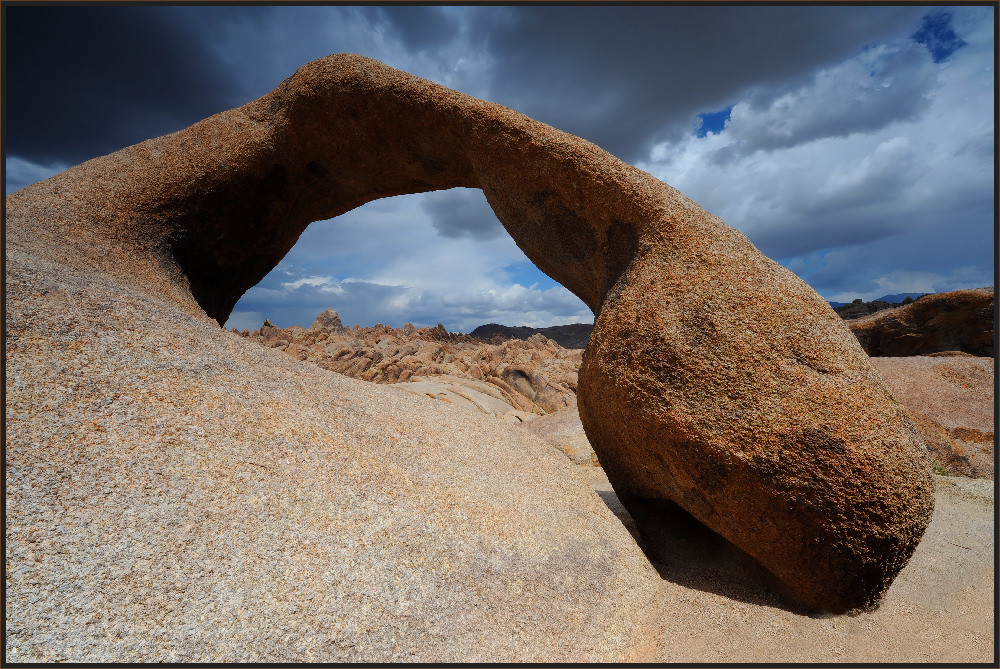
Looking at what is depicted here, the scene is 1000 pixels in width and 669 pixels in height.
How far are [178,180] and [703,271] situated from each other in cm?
455

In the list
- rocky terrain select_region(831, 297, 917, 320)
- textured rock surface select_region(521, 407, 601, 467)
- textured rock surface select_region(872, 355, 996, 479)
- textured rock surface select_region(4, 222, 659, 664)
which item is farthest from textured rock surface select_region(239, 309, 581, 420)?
rocky terrain select_region(831, 297, 917, 320)

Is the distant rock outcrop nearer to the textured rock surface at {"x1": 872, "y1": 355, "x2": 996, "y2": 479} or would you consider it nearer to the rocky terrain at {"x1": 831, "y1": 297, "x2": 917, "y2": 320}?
the rocky terrain at {"x1": 831, "y1": 297, "x2": 917, "y2": 320}

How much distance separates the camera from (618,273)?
3.39 metres

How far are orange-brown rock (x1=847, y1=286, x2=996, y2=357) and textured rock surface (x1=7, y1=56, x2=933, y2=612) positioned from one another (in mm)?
8140

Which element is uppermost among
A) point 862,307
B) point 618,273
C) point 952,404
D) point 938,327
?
point 862,307

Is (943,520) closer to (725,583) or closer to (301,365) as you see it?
(725,583)

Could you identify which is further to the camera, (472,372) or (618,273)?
(472,372)

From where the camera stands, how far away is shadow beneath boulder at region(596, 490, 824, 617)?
8.20 feet

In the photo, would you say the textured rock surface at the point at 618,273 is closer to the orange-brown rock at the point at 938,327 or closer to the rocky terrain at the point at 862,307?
the orange-brown rock at the point at 938,327

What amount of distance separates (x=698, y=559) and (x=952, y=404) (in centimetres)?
465

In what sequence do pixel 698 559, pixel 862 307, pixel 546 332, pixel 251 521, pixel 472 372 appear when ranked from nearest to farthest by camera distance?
pixel 251 521, pixel 698 559, pixel 472 372, pixel 862 307, pixel 546 332

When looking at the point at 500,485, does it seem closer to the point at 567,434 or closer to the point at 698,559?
the point at 698,559

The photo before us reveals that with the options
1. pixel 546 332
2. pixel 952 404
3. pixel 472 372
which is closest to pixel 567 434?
pixel 952 404

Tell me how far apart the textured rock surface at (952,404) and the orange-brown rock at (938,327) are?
286 cm
